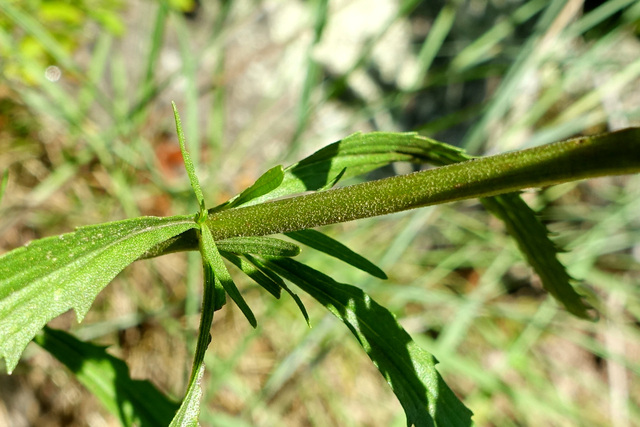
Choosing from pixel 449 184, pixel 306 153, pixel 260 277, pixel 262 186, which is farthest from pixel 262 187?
pixel 306 153

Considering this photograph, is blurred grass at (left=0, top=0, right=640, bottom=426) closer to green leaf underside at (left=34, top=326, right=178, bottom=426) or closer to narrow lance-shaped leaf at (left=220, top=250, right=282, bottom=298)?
green leaf underside at (left=34, top=326, right=178, bottom=426)

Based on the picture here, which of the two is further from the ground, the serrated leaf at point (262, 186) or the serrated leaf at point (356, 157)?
the serrated leaf at point (356, 157)

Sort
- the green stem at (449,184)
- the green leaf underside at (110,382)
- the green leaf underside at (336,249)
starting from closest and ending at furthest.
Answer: the green stem at (449,184) → the green leaf underside at (336,249) → the green leaf underside at (110,382)

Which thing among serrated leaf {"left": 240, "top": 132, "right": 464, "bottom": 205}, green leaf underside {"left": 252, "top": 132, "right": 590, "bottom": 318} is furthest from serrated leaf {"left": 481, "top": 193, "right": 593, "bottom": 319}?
serrated leaf {"left": 240, "top": 132, "right": 464, "bottom": 205}

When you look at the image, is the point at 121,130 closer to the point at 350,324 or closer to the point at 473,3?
the point at 350,324

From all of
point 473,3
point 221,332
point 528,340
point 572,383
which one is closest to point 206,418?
point 221,332

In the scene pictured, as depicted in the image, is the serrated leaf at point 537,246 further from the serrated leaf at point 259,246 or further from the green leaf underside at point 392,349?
the serrated leaf at point 259,246


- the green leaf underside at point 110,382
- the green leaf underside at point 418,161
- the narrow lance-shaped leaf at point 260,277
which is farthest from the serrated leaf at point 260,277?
the green leaf underside at point 110,382
